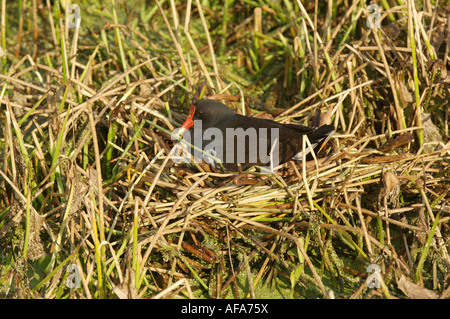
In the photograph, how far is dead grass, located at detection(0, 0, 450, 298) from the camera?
2455mm

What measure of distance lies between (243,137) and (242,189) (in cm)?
35

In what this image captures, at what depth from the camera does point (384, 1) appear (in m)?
3.43

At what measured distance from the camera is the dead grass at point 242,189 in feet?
8.05

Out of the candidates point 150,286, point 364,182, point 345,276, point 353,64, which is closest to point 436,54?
point 353,64

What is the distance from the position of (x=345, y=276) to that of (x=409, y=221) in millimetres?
539

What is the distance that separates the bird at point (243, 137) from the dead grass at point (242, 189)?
87mm

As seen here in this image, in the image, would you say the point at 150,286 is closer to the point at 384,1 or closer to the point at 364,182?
the point at 364,182

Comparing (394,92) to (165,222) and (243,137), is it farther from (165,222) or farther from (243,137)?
(165,222)

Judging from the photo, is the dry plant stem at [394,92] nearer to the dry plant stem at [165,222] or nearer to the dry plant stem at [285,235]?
the dry plant stem at [285,235]

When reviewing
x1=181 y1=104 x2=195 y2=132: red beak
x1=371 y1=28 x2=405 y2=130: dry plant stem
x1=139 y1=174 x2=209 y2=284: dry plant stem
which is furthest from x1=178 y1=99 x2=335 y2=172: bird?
x1=371 y1=28 x2=405 y2=130: dry plant stem

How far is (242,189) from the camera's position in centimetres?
277

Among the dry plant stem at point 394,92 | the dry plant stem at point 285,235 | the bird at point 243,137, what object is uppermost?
the dry plant stem at point 394,92

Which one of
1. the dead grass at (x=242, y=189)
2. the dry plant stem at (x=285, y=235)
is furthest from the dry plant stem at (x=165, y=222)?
the dry plant stem at (x=285, y=235)
